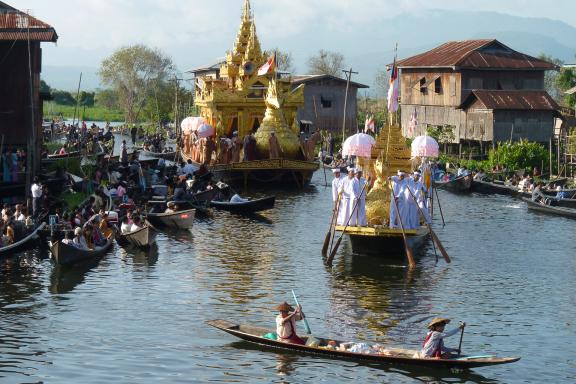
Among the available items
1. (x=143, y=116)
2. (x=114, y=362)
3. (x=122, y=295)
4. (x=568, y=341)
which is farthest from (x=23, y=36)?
(x=143, y=116)

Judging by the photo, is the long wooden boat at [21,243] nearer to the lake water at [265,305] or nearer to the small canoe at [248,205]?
the lake water at [265,305]

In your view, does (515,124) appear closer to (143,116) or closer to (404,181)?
(404,181)

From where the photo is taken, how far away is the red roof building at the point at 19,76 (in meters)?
47.1

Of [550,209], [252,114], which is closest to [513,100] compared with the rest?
[252,114]

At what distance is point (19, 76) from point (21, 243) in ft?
43.7

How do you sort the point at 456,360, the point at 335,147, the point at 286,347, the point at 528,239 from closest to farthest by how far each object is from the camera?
1. the point at 456,360
2. the point at 286,347
3. the point at 528,239
4. the point at 335,147

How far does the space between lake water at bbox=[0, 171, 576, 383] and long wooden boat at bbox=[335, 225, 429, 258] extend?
0.45 meters

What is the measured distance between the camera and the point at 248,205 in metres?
49.0

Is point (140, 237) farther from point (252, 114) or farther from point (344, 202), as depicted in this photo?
point (252, 114)

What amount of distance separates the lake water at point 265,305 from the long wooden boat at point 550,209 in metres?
5.10

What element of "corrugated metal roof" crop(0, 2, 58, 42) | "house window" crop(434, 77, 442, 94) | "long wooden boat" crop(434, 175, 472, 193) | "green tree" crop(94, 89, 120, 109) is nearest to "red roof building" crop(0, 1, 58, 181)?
"corrugated metal roof" crop(0, 2, 58, 42)

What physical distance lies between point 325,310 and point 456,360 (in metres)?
7.24

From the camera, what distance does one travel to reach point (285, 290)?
33781mm

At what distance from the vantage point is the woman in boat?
25.9m
